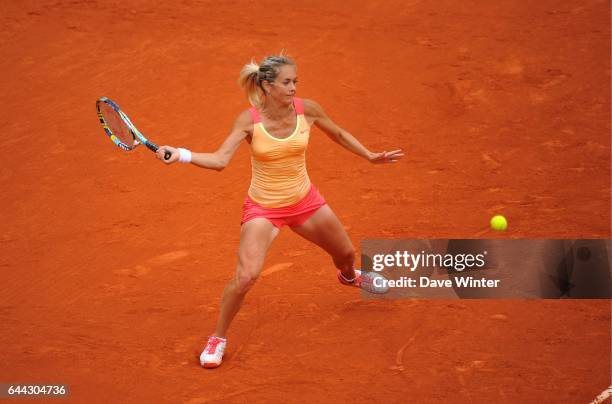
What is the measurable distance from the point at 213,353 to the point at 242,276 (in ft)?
2.20

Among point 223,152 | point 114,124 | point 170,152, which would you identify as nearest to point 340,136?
point 223,152

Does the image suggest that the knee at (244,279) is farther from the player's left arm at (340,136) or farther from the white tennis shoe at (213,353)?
the player's left arm at (340,136)

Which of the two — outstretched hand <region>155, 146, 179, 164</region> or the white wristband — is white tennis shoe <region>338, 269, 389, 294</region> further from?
outstretched hand <region>155, 146, 179, 164</region>

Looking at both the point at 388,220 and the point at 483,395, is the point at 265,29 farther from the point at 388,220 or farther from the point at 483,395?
the point at 483,395

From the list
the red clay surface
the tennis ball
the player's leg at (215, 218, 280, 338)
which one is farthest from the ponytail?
the tennis ball

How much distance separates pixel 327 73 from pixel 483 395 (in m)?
6.20

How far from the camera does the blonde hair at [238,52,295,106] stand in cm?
624

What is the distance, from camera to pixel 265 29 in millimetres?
12547

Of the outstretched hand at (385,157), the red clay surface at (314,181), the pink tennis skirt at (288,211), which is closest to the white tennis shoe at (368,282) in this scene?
the red clay surface at (314,181)

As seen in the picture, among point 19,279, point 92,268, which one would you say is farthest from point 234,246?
point 19,279

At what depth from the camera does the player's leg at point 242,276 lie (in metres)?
6.29

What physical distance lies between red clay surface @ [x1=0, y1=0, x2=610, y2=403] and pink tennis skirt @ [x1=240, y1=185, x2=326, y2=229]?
980 mm

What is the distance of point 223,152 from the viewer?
6.17m

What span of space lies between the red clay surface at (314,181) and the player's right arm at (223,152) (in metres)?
1.53
